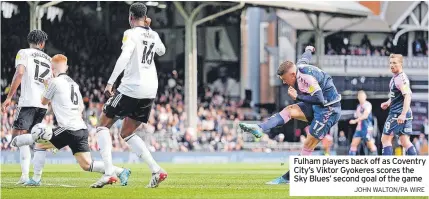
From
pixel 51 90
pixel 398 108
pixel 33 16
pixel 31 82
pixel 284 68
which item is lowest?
pixel 398 108

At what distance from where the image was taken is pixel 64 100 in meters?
15.6

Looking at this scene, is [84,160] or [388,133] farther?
[388,133]

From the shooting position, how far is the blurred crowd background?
39.2 meters

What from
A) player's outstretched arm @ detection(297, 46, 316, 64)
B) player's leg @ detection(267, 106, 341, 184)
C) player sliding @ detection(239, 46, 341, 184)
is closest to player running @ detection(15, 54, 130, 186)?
player sliding @ detection(239, 46, 341, 184)

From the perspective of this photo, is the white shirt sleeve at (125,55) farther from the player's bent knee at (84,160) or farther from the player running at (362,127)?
the player running at (362,127)

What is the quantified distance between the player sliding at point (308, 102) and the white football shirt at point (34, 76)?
377 cm

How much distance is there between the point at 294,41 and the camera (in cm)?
5631

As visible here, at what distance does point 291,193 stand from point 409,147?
25.1 ft

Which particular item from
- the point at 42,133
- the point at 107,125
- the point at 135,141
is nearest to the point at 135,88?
the point at 107,125

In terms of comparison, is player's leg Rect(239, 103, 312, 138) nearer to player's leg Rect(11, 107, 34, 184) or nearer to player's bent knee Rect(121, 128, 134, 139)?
player's bent knee Rect(121, 128, 134, 139)

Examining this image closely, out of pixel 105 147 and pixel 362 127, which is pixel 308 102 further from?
pixel 362 127

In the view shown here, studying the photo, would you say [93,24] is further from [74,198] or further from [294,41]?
[74,198]

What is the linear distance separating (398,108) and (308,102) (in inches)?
198

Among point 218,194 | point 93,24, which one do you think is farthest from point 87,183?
point 93,24
